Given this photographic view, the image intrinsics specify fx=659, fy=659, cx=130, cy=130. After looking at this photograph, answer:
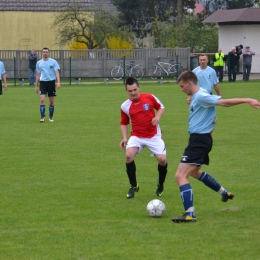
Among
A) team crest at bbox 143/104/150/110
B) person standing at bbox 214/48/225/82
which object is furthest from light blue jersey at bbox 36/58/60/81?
person standing at bbox 214/48/225/82

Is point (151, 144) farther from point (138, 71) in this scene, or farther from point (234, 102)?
point (138, 71)

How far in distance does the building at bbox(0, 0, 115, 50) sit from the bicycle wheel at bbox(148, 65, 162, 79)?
14083 mm

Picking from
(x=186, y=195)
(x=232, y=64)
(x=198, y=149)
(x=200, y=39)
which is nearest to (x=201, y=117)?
(x=198, y=149)

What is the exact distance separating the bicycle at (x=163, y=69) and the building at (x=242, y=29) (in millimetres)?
6681

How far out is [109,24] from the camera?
46.0 metres

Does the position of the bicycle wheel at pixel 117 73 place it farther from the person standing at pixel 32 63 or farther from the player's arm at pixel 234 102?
the player's arm at pixel 234 102

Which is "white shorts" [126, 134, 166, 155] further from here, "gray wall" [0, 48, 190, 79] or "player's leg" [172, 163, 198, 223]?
"gray wall" [0, 48, 190, 79]

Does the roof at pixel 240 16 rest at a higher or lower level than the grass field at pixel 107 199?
higher

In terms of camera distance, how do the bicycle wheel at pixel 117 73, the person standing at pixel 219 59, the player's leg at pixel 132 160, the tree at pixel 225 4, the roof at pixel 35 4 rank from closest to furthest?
the player's leg at pixel 132 160
the person standing at pixel 219 59
the bicycle wheel at pixel 117 73
the roof at pixel 35 4
the tree at pixel 225 4

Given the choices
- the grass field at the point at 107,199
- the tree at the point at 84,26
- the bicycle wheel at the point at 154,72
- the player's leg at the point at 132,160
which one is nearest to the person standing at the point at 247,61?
the bicycle wheel at the point at 154,72

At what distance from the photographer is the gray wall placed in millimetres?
37625

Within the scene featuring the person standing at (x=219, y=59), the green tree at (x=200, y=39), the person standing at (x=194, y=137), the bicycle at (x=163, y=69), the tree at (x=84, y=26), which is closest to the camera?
the person standing at (x=194, y=137)

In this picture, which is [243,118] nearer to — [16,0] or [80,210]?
[80,210]

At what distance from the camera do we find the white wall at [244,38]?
4312 cm
